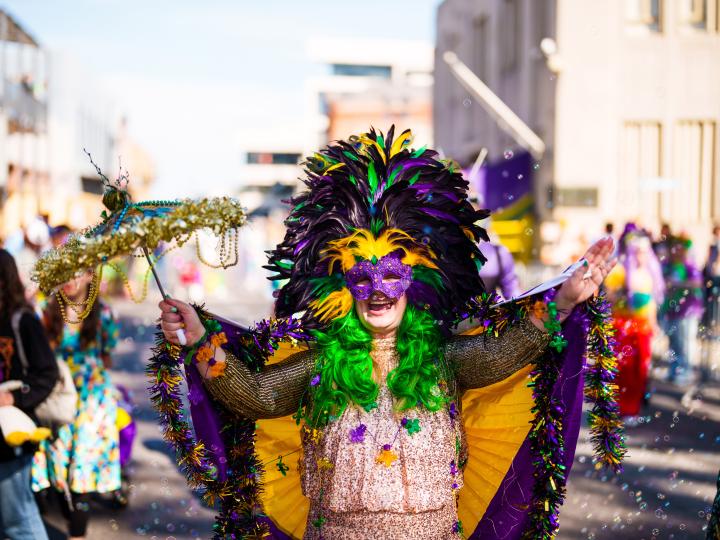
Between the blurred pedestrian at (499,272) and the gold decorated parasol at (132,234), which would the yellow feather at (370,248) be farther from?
the blurred pedestrian at (499,272)

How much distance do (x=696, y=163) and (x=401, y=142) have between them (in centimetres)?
1532

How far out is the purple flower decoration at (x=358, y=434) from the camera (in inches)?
112

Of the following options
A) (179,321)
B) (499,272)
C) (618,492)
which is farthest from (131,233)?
(618,492)

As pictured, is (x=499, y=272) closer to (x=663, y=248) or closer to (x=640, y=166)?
(x=663, y=248)

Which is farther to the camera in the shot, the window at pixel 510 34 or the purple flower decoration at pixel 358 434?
the window at pixel 510 34

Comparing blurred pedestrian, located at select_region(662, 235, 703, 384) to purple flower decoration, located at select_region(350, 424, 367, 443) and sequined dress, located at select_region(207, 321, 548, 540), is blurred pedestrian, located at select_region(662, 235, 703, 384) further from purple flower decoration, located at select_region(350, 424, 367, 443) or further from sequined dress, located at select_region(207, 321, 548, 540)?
purple flower decoration, located at select_region(350, 424, 367, 443)

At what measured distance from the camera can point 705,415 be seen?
348 inches

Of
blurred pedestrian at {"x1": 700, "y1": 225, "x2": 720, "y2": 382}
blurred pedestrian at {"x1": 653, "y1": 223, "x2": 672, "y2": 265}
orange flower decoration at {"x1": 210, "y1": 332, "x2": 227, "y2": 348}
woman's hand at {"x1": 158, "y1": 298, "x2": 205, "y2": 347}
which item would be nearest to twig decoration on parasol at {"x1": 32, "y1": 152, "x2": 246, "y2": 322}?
woman's hand at {"x1": 158, "y1": 298, "x2": 205, "y2": 347}

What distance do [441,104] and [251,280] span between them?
870 cm

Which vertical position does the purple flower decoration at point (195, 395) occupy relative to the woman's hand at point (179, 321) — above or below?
below

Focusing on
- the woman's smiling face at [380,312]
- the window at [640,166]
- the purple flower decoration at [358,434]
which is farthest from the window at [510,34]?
the purple flower decoration at [358,434]

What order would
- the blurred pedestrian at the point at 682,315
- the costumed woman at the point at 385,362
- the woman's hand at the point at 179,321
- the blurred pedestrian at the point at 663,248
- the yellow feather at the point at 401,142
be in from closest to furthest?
the woman's hand at the point at 179,321 < the costumed woman at the point at 385,362 < the yellow feather at the point at 401,142 < the blurred pedestrian at the point at 682,315 < the blurred pedestrian at the point at 663,248

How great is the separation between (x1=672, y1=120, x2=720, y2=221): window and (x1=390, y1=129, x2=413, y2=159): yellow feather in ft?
49.7

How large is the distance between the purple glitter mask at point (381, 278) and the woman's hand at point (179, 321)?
491mm
